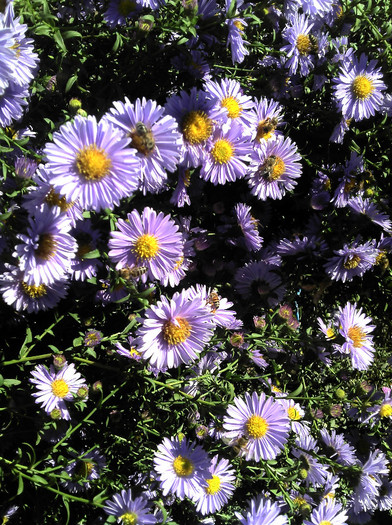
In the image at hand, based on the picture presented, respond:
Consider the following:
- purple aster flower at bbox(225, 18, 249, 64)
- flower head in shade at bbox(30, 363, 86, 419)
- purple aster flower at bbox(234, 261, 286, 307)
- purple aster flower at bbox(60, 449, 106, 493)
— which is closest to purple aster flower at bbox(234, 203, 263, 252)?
purple aster flower at bbox(234, 261, 286, 307)

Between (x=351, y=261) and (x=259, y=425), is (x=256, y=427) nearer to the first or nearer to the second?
(x=259, y=425)

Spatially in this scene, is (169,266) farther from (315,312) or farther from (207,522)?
(315,312)

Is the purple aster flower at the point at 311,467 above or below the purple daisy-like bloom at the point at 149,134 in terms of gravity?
below

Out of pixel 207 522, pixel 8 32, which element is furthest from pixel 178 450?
pixel 8 32

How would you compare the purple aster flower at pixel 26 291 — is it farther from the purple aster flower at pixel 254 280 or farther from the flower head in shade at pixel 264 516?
the flower head in shade at pixel 264 516

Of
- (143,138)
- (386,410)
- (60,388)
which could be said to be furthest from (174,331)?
(386,410)

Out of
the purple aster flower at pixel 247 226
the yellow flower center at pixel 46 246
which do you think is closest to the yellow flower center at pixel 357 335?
the purple aster flower at pixel 247 226

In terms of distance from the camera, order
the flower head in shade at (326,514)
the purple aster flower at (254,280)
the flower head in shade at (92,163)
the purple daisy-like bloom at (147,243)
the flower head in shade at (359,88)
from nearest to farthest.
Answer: the flower head in shade at (92,163), the purple daisy-like bloom at (147,243), the flower head in shade at (326,514), the flower head in shade at (359,88), the purple aster flower at (254,280)
